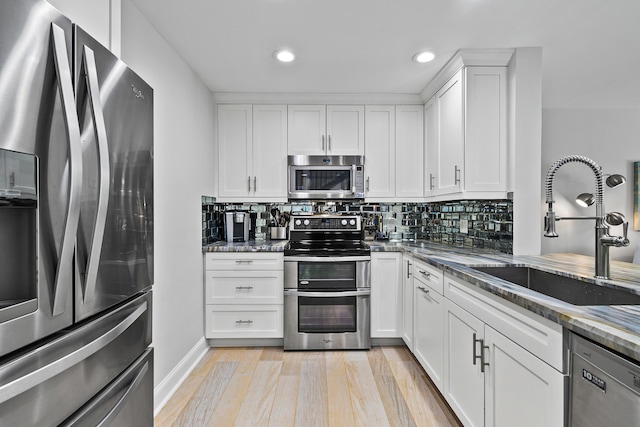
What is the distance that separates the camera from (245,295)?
9.37ft

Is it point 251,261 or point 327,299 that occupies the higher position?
point 251,261

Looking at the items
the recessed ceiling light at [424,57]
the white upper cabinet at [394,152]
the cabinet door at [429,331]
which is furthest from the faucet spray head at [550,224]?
the white upper cabinet at [394,152]

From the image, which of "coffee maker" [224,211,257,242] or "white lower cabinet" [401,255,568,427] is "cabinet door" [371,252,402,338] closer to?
"white lower cabinet" [401,255,568,427]

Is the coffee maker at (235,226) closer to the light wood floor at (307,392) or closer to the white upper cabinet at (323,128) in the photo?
the white upper cabinet at (323,128)

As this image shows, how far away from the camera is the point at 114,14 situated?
1325mm

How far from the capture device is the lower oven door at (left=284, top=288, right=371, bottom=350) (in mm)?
2811

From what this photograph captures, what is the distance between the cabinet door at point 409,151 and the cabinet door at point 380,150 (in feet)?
0.16

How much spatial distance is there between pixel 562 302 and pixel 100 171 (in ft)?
4.92

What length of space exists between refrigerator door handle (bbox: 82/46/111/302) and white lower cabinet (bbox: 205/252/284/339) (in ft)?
6.47

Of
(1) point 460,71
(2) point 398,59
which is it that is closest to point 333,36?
(2) point 398,59

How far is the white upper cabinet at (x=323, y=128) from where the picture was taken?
3.18 m

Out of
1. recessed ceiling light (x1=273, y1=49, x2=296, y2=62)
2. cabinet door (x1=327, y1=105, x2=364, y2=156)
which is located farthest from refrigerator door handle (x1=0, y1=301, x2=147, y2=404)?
cabinet door (x1=327, y1=105, x2=364, y2=156)

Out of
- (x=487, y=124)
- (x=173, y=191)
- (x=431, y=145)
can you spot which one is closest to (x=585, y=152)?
(x=431, y=145)

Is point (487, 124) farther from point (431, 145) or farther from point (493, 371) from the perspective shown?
point (493, 371)
